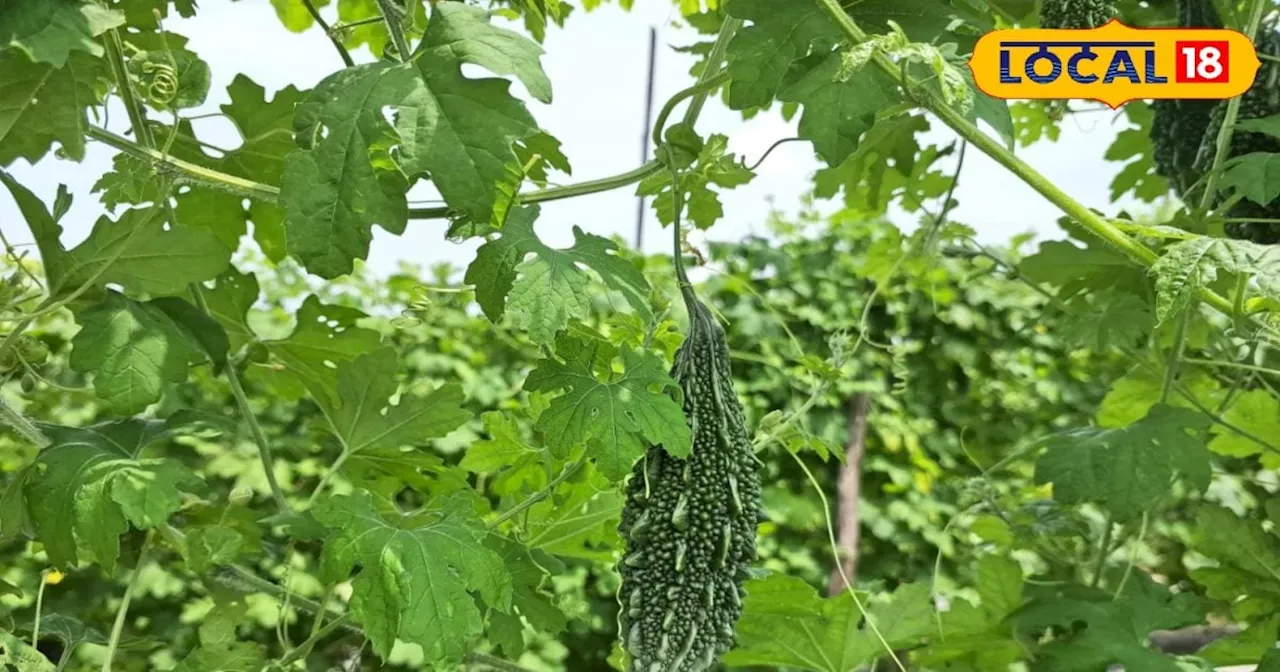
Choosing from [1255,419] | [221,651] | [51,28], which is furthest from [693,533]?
[1255,419]

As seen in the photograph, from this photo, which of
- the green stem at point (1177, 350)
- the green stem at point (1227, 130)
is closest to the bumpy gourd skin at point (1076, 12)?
the green stem at point (1227, 130)

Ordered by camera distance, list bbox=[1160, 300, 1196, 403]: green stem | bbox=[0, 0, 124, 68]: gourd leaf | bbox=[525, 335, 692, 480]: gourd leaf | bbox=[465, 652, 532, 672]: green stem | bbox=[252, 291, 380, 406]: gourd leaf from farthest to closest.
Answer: bbox=[1160, 300, 1196, 403]: green stem < bbox=[252, 291, 380, 406]: gourd leaf < bbox=[465, 652, 532, 672]: green stem < bbox=[525, 335, 692, 480]: gourd leaf < bbox=[0, 0, 124, 68]: gourd leaf

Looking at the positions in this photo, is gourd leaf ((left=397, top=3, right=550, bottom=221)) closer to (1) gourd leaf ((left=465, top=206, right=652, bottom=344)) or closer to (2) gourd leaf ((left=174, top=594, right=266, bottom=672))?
(1) gourd leaf ((left=465, top=206, right=652, bottom=344))

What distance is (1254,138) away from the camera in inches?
71.7

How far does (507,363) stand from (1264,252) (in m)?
3.12

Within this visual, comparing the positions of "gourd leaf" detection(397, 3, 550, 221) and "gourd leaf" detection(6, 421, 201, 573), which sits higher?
"gourd leaf" detection(397, 3, 550, 221)

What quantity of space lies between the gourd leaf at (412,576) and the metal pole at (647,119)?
3.22 m

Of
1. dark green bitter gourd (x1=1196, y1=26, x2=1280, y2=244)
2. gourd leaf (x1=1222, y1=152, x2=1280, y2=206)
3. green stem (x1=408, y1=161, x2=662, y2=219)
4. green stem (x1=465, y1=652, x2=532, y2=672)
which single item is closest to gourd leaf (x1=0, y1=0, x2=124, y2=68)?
green stem (x1=408, y1=161, x2=662, y2=219)

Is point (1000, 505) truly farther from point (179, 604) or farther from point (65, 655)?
point (179, 604)

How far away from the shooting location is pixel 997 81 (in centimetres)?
167

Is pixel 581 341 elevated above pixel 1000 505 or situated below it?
above

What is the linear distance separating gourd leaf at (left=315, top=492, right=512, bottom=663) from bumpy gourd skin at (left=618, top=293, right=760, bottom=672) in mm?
171

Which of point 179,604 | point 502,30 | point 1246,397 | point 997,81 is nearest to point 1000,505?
point 1246,397

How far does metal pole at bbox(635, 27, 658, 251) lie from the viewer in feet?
14.8
